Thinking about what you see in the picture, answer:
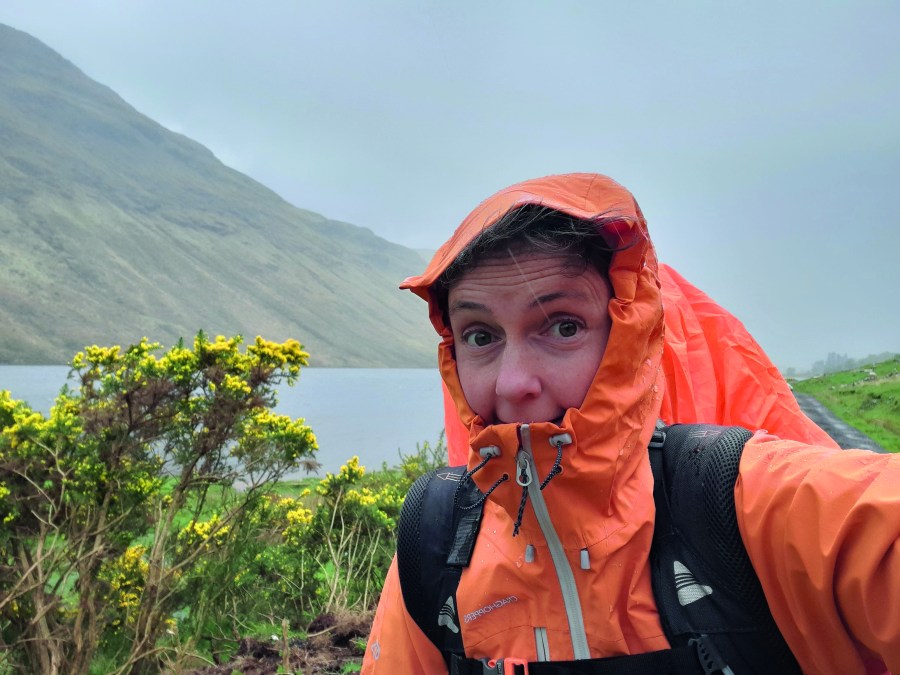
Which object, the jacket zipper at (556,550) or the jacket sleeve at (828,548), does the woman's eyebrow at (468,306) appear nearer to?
the jacket zipper at (556,550)

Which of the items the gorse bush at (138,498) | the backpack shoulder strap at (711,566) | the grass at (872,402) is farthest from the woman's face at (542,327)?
the grass at (872,402)

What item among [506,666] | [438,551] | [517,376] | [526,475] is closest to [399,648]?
[438,551]

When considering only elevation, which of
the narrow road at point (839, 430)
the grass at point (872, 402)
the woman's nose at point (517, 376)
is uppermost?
A: the woman's nose at point (517, 376)

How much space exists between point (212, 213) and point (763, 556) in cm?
17518

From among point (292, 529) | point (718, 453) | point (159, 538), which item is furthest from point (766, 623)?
point (292, 529)

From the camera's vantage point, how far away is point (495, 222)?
137 centimetres

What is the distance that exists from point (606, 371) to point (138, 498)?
3392 mm

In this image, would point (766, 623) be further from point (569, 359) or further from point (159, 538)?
point (159, 538)

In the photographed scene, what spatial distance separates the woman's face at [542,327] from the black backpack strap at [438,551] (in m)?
0.34

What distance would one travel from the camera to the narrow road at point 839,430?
8789 millimetres

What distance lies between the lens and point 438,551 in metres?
1.54

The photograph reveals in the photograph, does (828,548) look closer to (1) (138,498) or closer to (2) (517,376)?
(2) (517,376)

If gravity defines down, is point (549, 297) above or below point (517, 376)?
above

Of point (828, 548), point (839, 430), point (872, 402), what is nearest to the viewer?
point (828, 548)
